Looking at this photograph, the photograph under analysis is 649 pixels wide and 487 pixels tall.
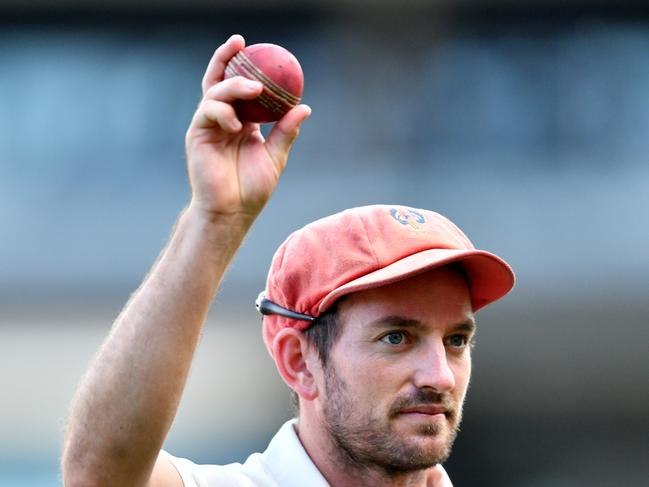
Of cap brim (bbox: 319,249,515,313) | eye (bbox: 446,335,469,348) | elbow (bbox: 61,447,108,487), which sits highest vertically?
cap brim (bbox: 319,249,515,313)

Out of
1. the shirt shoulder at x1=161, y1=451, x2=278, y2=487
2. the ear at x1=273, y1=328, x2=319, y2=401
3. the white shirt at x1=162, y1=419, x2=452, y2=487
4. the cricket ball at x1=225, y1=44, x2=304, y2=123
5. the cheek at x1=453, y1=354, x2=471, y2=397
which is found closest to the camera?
the cricket ball at x1=225, y1=44, x2=304, y2=123

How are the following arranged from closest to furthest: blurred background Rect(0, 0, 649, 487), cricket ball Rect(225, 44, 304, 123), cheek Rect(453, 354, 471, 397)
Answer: cricket ball Rect(225, 44, 304, 123) → cheek Rect(453, 354, 471, 397) → blurred background Rect(0, 0, 649, 487)

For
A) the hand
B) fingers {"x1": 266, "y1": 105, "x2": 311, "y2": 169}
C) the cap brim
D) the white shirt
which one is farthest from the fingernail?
the white shirt

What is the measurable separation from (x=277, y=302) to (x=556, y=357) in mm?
4364

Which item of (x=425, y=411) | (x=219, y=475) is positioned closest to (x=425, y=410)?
(x=425, y=411)

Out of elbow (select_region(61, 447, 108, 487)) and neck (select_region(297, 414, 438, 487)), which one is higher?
neck (select_region(297, 414, 438, 487))

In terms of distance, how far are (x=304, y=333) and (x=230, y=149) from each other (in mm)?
555

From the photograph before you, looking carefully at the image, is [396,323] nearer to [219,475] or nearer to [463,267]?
[463,267]

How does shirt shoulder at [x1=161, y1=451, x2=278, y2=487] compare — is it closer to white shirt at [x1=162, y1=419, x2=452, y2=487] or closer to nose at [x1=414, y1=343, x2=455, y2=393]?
white shirt at [x1=162, y1=419, x2=452, y2=487]

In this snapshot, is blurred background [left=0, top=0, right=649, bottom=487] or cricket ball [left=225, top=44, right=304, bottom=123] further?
blurred background [left=0, top=0, right=649, bottom=487]

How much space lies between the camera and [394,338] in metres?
2.21

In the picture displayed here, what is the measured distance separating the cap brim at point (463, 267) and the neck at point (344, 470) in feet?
0.79

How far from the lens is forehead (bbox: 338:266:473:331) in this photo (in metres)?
2.21

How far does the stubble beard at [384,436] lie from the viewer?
6.94ft
